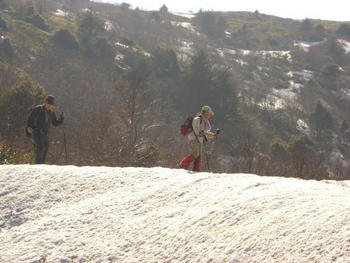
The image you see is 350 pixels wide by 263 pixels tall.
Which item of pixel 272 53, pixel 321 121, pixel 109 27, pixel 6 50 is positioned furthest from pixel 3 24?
pixel 272 53

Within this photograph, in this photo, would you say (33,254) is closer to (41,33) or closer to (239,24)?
(41,33)

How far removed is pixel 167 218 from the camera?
688 centimetres

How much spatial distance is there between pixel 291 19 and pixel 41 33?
93.6 meters

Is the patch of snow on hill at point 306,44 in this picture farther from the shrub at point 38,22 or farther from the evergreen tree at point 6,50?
the evergreen tree at point 6,50

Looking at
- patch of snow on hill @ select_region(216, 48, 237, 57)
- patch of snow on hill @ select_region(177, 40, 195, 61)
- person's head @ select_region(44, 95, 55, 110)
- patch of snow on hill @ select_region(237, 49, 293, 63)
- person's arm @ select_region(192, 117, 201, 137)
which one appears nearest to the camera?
person's arm @ select_region(192, 117, 201, 137)

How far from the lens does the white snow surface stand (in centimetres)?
567

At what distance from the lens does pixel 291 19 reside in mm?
137250

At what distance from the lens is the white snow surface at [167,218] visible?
5672mm

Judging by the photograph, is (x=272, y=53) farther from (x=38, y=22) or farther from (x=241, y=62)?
(x=38, y=22)

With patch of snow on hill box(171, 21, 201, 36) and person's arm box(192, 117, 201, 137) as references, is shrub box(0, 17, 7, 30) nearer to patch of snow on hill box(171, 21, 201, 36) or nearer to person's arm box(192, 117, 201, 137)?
person's arm box(192, 117, 201, 137)

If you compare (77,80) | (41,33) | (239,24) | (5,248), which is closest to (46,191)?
(5,248)

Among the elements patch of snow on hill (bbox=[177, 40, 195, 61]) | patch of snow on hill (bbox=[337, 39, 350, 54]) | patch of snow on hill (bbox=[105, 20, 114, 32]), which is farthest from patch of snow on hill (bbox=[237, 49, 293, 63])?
patch of snow on hill (bbox=[105, 20, 114, 32])

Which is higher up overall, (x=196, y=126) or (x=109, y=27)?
(x=109, y=27)

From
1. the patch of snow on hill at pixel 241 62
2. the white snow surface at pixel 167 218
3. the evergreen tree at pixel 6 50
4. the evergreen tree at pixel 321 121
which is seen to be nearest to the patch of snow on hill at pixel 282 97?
the evergreen tree at pixel 321 121
